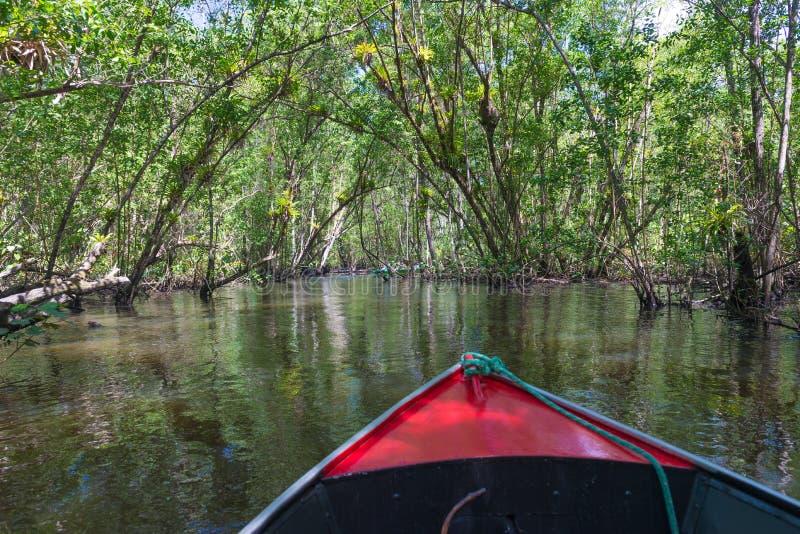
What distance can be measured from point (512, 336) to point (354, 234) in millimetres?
34510

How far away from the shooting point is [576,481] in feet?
8.62

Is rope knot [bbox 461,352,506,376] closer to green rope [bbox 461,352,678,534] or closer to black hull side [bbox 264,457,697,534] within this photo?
green rope [bbox 461,352,678,534]

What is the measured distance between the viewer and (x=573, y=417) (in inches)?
116

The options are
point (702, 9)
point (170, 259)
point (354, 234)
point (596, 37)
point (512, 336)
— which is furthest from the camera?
point (354, 234)

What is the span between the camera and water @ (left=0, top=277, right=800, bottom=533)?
3.70 m

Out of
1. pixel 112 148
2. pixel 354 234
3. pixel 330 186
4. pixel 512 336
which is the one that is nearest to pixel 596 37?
pixel 512 336

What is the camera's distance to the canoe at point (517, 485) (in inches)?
94.9

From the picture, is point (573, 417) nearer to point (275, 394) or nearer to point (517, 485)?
point (517, 485)

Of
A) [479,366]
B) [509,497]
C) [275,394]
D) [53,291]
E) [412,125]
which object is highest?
[412,125]

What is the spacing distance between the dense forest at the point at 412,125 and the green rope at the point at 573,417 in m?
3.63

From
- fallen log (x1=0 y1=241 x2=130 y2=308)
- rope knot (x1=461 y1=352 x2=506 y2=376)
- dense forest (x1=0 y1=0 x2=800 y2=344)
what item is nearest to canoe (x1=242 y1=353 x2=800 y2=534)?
rope knot (x1=461 y1=352 x2=506 y2=376)

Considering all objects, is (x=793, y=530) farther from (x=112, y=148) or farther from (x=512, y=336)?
(x=112, y=148)

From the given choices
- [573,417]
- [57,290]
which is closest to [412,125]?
[57,290]

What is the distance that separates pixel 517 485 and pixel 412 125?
597 inches
